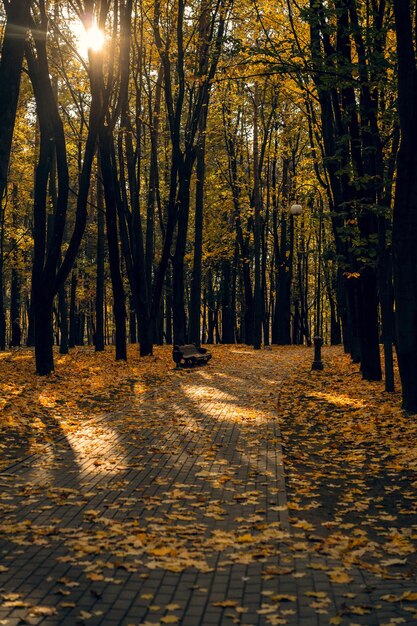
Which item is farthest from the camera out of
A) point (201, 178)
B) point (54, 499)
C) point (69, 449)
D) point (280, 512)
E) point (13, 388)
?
point (201, 178)

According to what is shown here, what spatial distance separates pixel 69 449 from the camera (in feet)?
31.3

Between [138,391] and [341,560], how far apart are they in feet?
35.8

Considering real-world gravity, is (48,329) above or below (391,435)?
above

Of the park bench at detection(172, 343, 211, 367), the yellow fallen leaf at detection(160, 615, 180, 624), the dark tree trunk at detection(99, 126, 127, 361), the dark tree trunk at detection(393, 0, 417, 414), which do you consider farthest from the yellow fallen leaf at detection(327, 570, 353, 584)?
the dark tree trunk at detection(99, 126, 127, 361)

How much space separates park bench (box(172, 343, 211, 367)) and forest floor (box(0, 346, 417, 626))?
7514mm

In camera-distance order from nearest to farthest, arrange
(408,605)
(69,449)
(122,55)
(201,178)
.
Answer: (408,605)
(69,449)
(122,55)
(201,178)

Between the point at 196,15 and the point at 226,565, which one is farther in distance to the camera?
the point at 196,15

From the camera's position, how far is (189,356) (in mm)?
22562

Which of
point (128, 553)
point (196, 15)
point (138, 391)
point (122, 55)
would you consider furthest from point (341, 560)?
point (196, 15)

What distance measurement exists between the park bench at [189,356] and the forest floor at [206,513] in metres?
7.51

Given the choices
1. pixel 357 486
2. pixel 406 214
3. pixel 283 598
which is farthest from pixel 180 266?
pixel 283 598

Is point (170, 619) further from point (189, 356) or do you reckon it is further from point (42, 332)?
point (189, 356)

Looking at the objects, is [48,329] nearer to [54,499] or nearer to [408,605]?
[54,499]

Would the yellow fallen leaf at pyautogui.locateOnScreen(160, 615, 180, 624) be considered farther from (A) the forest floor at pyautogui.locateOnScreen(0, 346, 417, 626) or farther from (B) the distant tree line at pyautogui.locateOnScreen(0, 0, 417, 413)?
(B) the distant tree line at pyautogui.locateOnScreen(0, 0, 417, 413)
